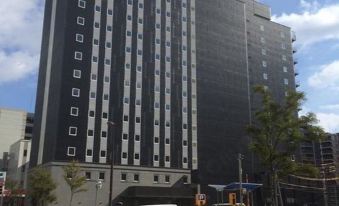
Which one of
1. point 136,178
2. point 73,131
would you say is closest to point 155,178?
point 136,178

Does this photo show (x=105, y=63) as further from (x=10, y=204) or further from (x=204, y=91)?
(x=10, y=204)

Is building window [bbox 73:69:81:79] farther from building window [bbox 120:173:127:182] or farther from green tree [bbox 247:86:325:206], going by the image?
green tree [bbox 247:86:325:206]

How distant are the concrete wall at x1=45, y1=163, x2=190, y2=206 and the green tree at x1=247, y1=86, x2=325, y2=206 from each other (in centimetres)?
3331

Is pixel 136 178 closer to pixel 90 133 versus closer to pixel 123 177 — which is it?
pixel 123 177

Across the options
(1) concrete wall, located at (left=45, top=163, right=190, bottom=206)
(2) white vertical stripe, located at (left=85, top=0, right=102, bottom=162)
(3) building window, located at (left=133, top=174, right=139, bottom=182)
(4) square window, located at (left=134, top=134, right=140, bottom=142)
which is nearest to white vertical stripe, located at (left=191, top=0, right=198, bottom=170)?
(1) concrete wall, located at (left=45, top=163, right=190, bottom=206)

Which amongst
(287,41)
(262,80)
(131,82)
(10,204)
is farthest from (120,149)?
(287,41)

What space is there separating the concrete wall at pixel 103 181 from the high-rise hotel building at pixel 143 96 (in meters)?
0.18

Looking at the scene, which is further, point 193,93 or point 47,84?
point 193,93

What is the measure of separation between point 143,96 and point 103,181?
17590mm

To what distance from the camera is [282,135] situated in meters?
47.3

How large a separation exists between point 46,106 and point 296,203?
200 ft

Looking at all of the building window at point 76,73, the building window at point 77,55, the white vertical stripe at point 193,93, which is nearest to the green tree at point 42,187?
the building window at point 76,73

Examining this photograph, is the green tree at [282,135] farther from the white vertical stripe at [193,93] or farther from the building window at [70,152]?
the white vertical stripe at [193,93]

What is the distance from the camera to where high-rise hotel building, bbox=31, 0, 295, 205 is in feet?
243
